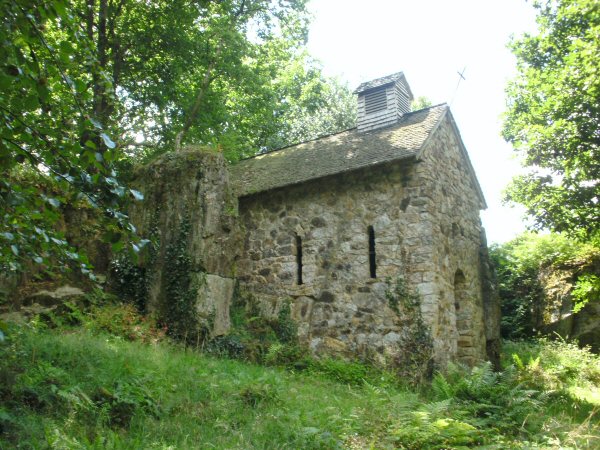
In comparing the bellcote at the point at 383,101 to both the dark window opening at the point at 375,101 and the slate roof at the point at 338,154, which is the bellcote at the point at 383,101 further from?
the slate roof at the point at 338,154

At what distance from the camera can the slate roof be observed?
38.3 ft

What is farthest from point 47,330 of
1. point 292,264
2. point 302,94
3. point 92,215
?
point 302,94

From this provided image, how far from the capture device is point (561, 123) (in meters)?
11.9

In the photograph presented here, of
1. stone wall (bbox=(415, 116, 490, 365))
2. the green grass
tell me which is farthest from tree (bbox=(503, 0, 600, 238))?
the green grass

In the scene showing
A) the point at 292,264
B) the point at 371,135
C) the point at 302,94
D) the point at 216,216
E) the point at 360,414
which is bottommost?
the point at 360,414

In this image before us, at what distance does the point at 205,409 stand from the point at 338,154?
8.31 meters

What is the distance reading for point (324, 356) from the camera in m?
11.2

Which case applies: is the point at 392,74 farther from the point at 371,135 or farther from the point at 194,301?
the point at 194,301

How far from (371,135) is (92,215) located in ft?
24.7

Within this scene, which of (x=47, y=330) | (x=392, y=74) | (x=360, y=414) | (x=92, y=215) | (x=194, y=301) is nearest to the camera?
(x=360, y=414)

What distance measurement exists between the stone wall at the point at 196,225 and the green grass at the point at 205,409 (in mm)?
2427

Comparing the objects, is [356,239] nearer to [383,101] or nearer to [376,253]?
[376,253]

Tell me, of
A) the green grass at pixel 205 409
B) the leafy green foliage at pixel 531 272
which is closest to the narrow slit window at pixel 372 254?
the green grass at pixel 205 409

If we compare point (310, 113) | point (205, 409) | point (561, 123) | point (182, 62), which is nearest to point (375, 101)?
point (561, 123)
